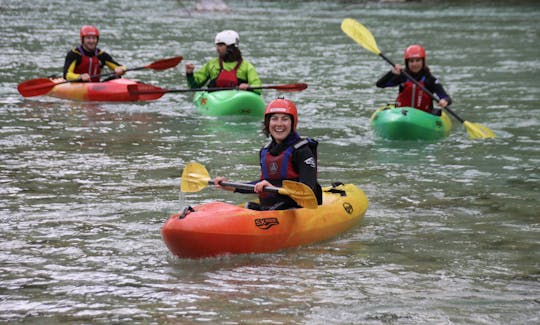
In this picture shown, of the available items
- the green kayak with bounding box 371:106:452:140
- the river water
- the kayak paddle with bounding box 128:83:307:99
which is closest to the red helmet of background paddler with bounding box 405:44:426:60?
the green kayak with bounding box 371:106:452:140

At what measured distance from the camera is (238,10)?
31.1 m

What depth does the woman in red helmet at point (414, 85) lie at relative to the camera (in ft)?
35.4

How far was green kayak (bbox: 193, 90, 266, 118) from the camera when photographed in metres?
12.2

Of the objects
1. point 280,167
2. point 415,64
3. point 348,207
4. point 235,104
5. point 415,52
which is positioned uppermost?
point 415,52

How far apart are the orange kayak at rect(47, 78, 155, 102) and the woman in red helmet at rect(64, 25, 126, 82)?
5.8 inches

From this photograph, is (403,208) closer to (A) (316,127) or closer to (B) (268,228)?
(B) (268,228)

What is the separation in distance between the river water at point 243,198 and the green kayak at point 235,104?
192mm

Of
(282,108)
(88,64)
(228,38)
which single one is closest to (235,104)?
(228,38)

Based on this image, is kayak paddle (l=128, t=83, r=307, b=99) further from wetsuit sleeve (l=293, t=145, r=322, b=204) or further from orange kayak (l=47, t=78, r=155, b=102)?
wetsuit sleeve (l=293, t=145, r=322, b=204)

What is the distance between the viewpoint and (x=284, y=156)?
6.59 meters

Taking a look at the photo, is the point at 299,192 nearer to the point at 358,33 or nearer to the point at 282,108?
the point at 282,108

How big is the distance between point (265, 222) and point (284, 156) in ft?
1.67

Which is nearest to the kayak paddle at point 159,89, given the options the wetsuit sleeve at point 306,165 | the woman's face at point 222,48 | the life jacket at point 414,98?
the woman's face at point 222,48

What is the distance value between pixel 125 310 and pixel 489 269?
2325mm
